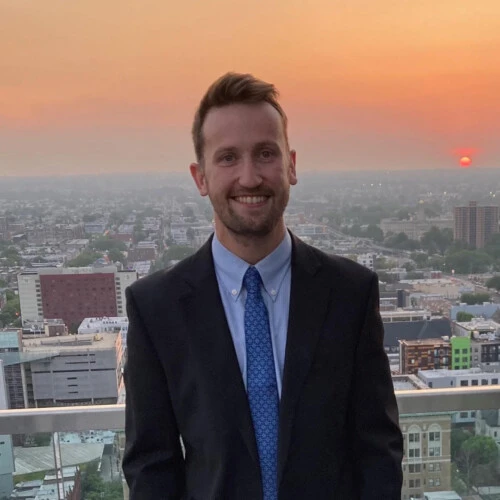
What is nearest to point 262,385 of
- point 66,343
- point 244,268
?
point 244,268

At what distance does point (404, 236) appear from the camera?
8.49 ft

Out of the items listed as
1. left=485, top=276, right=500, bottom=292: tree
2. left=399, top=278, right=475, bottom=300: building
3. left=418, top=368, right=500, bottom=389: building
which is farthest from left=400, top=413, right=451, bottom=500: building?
left=485, top=276, right=500, bottom=292: tree

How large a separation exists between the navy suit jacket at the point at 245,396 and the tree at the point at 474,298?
1.34 metres

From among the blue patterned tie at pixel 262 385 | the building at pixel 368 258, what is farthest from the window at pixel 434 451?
the blue patterned tie at pixel 262 385

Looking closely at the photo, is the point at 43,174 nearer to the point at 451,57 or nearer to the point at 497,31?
the point at 451,57

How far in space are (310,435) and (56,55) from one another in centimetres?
221

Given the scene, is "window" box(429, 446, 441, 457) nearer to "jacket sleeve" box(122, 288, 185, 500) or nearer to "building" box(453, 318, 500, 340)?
"building" box(453, 318, 500, 340)

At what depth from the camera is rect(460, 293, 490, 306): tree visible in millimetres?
2449

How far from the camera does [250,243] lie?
48.6 inches

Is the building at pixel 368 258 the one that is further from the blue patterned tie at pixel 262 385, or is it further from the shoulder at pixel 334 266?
the blue patterned tie at pixel 262 385

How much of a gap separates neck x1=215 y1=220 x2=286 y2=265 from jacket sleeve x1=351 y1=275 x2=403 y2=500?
28 centimetres

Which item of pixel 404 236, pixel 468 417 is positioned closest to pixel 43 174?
pixel 404 236

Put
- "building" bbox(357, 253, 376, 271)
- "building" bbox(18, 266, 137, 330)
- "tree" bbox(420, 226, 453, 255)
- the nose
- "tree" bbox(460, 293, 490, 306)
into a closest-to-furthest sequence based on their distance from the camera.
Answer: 1. the nose
2. "building" bbox(357, 253, 376, 271)
3. "building" bbox(18, 266, 137, 330)
4. "tree" bbox(460, 293, 490, 306)
5. "tree" bbox(420, 226, 453, 255)

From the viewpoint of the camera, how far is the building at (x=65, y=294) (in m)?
2.34
